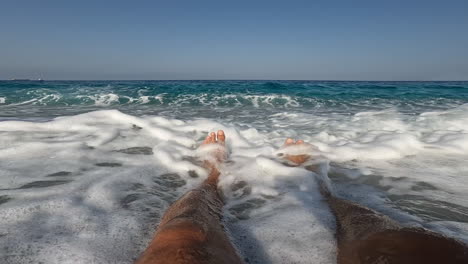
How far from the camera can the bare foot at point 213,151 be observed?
11.3ft

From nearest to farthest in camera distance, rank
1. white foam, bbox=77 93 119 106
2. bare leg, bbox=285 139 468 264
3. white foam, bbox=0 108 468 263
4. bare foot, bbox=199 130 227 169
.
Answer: bare leg, bbox=285 139 468 264
white foam, bbox=0 108 468 263
bare foot, bbox=199 130 227 169
white foam, bbox=77 93 119 106

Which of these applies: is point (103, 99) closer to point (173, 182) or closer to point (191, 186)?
point (173, 182)

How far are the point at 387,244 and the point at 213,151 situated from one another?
8.58 feet

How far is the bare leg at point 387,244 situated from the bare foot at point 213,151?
1.84m

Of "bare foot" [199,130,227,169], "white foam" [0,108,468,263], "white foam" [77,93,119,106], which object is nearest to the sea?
"white foam" [0,108,468,263]

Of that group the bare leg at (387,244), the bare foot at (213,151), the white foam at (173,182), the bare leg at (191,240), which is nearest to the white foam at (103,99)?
the white foam at (173,182)

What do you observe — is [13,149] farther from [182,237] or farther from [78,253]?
[182,237]

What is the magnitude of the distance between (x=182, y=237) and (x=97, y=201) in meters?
1.32

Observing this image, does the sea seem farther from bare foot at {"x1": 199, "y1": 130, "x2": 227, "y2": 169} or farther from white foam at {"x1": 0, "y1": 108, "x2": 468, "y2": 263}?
bare foot at {"x1": 199, "y1": 130, "x2": 227, "y2": 169}

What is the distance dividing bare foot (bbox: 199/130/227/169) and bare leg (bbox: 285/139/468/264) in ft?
6.04

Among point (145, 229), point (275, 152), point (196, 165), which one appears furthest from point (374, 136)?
point (145, 229)

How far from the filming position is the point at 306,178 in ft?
9.38

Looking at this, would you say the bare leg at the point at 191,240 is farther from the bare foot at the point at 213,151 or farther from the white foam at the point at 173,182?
the bare foot at the point at 213,151

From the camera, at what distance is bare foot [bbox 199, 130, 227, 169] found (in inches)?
135
